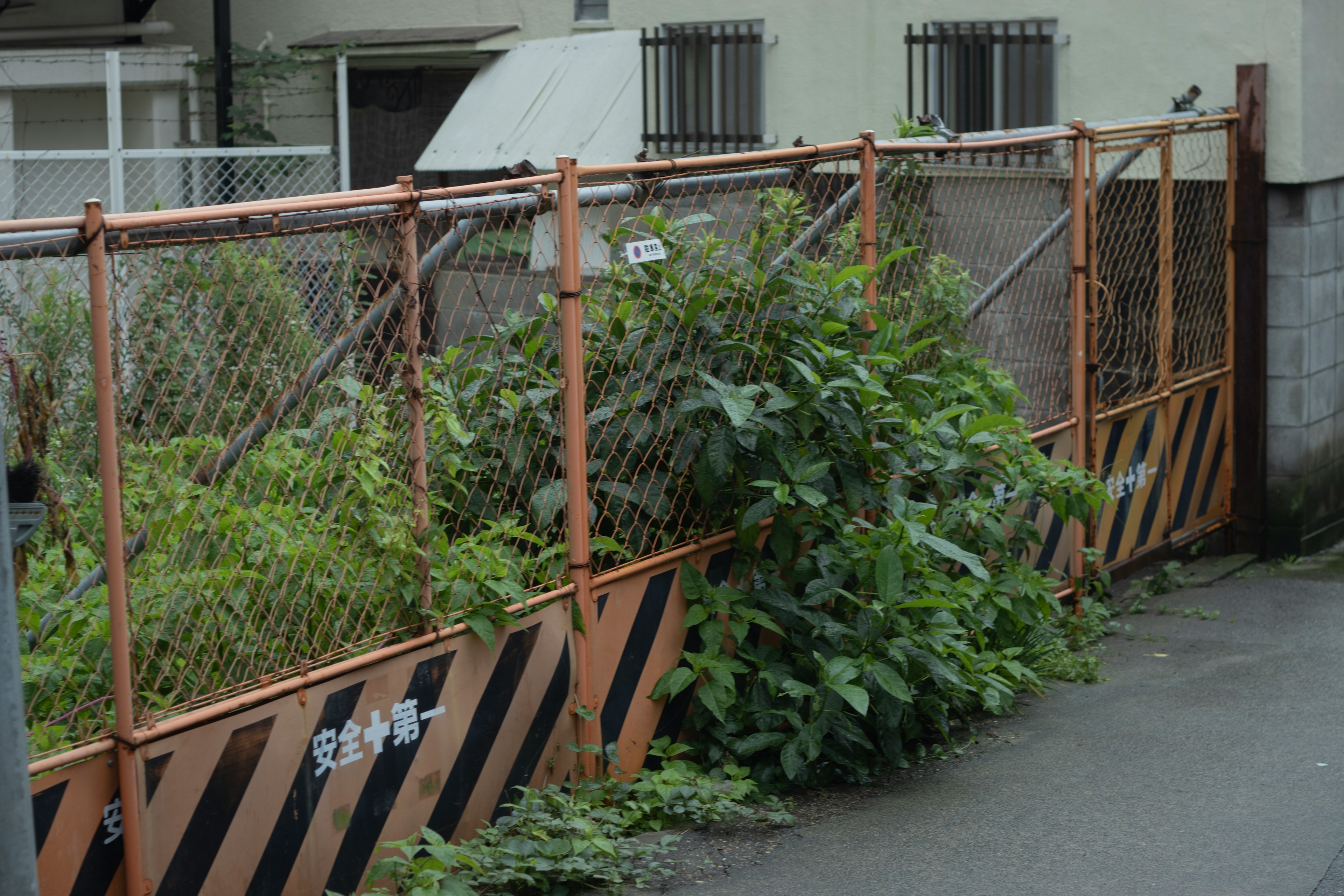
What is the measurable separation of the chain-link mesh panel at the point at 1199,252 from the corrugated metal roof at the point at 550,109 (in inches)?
174

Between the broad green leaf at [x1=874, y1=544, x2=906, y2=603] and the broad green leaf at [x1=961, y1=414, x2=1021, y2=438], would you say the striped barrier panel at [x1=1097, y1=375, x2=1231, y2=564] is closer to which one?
the broad green leaf at [x1=961, y1=414, x2=1021, y2=438]

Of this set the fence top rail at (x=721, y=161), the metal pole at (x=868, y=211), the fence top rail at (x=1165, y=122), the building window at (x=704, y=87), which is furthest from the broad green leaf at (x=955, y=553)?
the building window at (x=704, y=87)

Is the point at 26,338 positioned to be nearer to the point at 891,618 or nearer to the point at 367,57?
the point at 891,618

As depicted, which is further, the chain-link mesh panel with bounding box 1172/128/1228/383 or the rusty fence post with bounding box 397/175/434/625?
the chain-link mesh panel with bounding box 1172/128/1228/383

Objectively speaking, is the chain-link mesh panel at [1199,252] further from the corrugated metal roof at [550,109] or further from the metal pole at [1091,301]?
the corrugated metal roof at [550,109]

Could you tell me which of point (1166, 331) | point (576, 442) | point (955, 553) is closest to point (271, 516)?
point (576, 442)

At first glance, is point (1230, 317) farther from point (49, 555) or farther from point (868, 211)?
point (49, 555)

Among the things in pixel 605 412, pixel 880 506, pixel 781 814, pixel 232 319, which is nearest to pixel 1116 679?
→ pixel 880 506

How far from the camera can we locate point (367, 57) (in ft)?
42.4

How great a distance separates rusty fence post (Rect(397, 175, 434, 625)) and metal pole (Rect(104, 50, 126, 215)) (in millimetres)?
6331

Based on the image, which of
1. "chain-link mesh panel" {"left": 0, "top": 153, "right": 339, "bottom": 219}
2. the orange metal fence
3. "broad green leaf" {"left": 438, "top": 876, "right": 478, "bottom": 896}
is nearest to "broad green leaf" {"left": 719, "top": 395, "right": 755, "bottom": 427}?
the orange metal fence

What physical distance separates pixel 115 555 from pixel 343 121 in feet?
30.7

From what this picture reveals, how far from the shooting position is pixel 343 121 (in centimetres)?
1180

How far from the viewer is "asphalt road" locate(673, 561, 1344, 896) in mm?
3863
